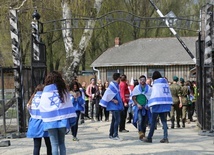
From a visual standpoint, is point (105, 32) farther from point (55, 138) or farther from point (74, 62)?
point (55, 138)

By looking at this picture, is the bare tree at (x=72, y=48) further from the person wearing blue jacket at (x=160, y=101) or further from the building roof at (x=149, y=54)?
the building roof at (x=149, y=54)

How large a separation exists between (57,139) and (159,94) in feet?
14.0

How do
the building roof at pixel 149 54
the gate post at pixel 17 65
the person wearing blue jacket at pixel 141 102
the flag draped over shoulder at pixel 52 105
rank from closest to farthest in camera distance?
the flag draped over shoulder at pixel 52 105 < the person wearing blue jacket at pixel 141 102 < the gate post at pixel 17 65 < the building roof at pixel 149 54

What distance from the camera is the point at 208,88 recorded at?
13.8m

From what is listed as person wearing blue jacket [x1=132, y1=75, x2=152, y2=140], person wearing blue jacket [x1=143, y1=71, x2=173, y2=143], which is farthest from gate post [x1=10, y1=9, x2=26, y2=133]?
person wearing blue jacket [x1=143, y1=71, x2=173, y2=143]

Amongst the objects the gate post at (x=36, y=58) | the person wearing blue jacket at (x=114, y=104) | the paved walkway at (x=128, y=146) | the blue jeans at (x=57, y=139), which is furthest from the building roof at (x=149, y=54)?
the blue jeans at (x=57, y=139)

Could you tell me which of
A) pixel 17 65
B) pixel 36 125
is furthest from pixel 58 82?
pixel 17 65

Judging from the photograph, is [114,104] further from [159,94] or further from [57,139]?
[57,139]

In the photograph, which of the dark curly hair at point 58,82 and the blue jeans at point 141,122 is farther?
the blue jeans at point 141,122

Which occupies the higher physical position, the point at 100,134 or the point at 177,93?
the point at 177,93

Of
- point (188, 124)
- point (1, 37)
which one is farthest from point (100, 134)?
point (1, 37)

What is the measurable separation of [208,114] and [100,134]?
3.29 m

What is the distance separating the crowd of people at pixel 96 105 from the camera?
8.28 meters

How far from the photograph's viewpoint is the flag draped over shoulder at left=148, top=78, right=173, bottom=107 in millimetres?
11906
